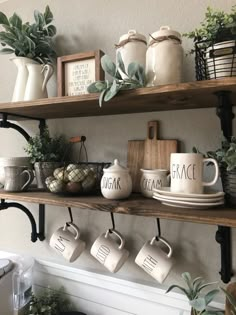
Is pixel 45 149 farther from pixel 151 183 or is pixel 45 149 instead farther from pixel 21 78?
pixel 151 183

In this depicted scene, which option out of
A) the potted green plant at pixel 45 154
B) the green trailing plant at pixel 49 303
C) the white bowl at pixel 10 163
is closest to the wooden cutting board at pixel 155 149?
the potted green plant at pixel 45 154

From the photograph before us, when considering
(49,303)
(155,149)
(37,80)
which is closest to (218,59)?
(155,149)

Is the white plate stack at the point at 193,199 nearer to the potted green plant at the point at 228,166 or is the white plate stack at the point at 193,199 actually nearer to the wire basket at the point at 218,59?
the potted green plant at the point at 228,166

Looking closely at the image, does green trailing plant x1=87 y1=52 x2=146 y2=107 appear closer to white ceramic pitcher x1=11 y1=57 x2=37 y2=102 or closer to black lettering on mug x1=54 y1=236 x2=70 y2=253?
white ceramic pitcher x1=11 y1=57 x2=37 y2=102

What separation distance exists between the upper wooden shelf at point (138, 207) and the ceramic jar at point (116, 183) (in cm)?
2

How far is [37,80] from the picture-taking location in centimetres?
104

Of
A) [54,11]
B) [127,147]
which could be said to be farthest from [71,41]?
[127,147]

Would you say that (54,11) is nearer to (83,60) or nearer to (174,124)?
(83,60)

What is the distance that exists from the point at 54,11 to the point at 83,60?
0.41m

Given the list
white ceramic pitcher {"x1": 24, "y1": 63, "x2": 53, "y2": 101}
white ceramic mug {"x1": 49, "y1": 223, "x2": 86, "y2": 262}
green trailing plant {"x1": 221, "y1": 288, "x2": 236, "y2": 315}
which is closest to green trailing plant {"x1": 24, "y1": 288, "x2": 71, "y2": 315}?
white ceramic mug {"x1": 49, "y1": 223, "x2": 86, "y2": 262}

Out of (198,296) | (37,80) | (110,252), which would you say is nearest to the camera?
(198,296)

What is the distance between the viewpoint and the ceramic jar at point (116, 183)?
83cm

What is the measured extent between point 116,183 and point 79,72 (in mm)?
408

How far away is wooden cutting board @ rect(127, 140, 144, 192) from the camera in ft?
3.26
